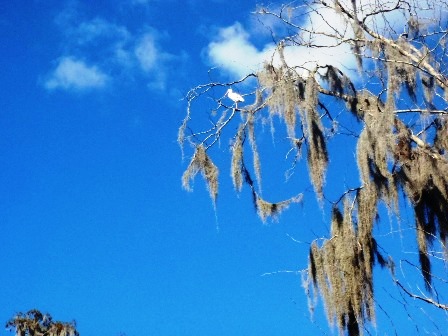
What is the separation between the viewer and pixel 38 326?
45.2 feet

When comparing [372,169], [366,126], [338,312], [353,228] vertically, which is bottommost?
[338,312]

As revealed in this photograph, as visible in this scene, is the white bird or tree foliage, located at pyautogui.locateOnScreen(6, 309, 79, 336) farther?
tree foliage, located at pyautogui.locateOnScreen(6, 309, 79, 336)

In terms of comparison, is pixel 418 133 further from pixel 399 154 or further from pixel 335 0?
pixel 335 0

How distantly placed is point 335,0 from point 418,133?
1553mm

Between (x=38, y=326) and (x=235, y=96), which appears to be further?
(x=38, y=326)

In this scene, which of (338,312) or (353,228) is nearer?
(338,312)

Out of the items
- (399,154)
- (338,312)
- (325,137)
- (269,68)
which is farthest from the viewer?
(269,68)

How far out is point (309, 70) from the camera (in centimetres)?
605

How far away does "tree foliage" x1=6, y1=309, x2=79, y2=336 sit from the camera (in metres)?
13.5

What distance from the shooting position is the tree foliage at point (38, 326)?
13531 millimetres

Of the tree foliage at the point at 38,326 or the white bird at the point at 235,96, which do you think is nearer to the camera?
the white bird at the point at 235,96

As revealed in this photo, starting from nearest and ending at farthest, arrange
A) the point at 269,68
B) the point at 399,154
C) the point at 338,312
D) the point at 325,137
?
the point at 338,312
the point at 399,154
the point at 325,137
the point at 269,68

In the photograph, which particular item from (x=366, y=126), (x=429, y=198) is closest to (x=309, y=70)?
(x=366, y=126)

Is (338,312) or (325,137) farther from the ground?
(325,137)
